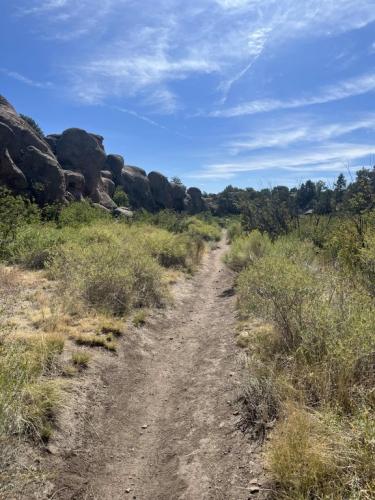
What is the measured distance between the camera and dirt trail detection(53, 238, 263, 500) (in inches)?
155

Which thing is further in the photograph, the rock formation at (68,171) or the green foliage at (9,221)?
the rock formation at (68,171)

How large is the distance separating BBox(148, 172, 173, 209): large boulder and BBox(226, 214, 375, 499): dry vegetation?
173ft

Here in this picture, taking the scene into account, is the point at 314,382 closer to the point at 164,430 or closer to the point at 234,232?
the point at 164,430

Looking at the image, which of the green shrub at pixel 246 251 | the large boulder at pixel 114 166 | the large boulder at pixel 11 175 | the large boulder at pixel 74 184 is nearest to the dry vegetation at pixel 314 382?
the green shrub at pixel 246 251

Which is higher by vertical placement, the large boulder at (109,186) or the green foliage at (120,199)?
the large boulder at (109,186)

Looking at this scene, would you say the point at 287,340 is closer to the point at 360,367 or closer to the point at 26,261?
the point at 360,367

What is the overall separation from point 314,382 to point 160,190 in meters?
57.5

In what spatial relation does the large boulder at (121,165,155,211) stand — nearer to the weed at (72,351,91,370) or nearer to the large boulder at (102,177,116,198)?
the large boulder at (102,177,116,198)

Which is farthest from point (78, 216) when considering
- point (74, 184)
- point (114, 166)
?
point (114, 166)

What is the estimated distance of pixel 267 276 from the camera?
6.71 meters

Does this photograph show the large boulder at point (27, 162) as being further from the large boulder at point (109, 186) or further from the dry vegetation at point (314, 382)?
the dry vegetation at point (314, 382)

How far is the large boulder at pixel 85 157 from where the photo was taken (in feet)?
119

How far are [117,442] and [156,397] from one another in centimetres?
140

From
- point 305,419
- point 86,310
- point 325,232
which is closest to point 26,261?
point 86,310
